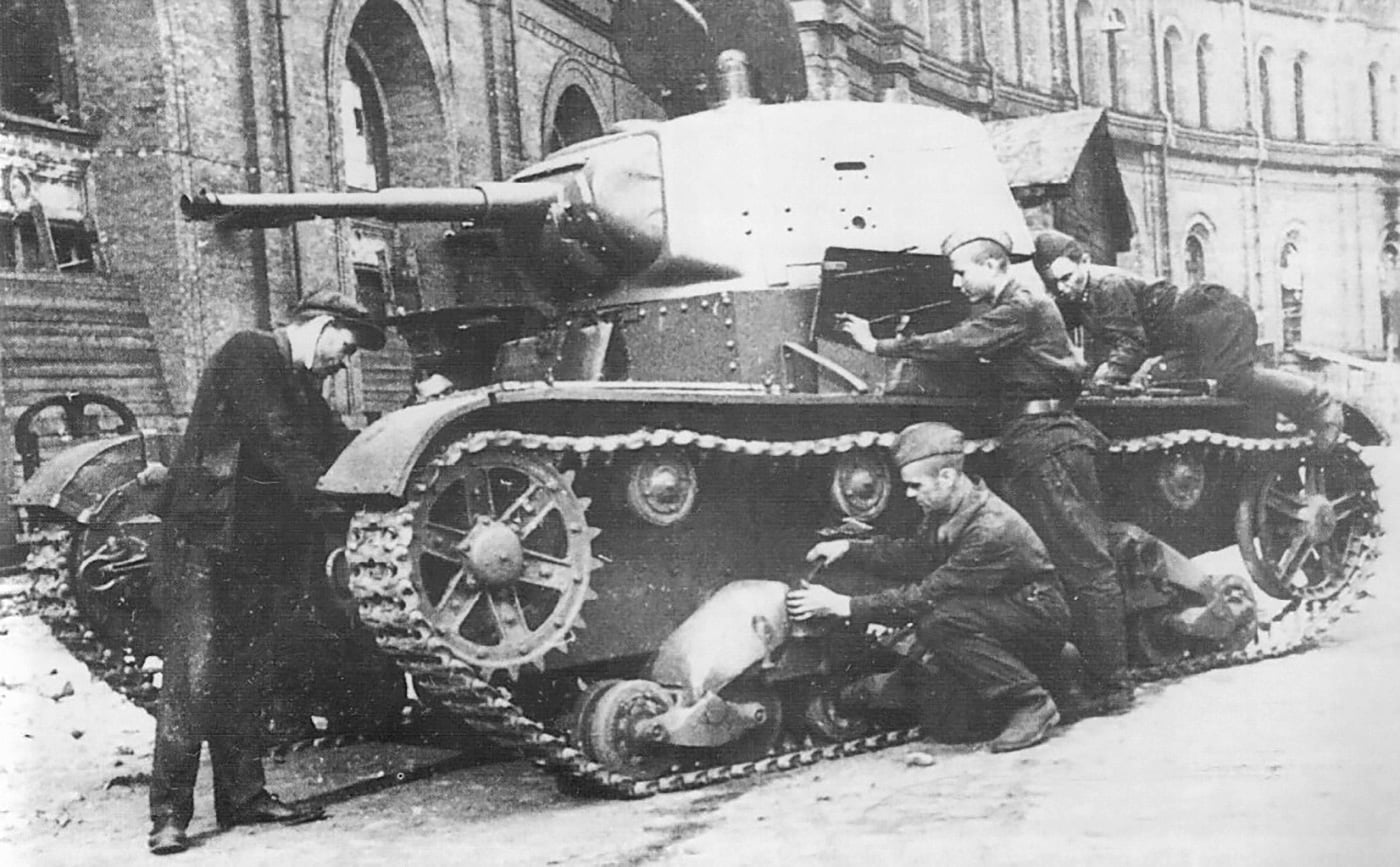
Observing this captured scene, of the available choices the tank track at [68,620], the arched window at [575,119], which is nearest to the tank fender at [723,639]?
the tank track at [68,620]

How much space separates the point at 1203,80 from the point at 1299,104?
218 inches

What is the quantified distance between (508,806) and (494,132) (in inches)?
461

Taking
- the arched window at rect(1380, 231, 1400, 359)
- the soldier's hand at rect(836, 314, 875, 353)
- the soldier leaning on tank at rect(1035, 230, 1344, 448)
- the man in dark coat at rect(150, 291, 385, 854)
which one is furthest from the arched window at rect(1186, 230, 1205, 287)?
the man in dark coat at rect(150, 291, 385, 854)

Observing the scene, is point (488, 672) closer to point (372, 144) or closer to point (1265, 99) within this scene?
point (1265, 99)

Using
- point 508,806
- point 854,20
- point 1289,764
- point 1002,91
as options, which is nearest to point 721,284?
point 508,806

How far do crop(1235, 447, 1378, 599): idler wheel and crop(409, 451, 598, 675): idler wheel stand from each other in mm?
4466

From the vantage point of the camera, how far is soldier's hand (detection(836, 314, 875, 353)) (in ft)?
20.6

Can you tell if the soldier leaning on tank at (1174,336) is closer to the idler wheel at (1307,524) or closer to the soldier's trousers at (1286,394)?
the soldier's trousers at (1286,394)

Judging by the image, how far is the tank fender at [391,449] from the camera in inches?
188

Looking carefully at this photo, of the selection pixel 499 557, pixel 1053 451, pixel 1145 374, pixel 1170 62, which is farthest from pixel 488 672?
pixel 1170 62

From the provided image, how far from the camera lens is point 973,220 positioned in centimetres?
724

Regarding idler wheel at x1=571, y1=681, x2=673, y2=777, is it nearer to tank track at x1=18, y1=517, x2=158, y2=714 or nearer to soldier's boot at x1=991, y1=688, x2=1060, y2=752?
soldier's boot at x1=991, y1=688, x2=1060, y2=752

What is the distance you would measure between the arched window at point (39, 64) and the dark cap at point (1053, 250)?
24.1 feet

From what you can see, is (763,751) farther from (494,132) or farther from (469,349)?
(494,132)
